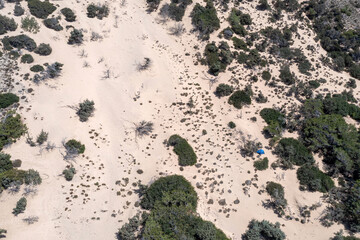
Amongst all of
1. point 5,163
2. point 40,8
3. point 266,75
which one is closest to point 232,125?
point 266,75

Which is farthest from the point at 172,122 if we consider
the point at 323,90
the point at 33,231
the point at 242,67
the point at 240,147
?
the point at 323,90

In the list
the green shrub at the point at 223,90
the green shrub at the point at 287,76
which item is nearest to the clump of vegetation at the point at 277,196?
the green shrub at the point at 223,90

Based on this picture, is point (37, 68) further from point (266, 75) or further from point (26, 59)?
point (266, 75)

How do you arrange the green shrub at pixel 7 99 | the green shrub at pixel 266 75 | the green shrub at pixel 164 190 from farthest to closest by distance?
1. the green shrub at pixel 266 75
2. the green shrub at pixel 7 99
3. the green shrub at pixel 164 190

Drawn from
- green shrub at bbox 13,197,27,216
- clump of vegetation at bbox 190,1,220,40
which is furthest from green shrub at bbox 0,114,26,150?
clump of vegetation at bbox 190,1,220,40

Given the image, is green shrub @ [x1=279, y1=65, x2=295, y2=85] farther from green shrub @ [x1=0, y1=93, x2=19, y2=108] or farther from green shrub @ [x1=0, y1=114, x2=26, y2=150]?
green shrub @ [x1=0, y1=93, x2=19, y2=108]

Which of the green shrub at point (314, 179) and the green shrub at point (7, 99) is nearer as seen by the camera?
the green shrub at point (314, 179)

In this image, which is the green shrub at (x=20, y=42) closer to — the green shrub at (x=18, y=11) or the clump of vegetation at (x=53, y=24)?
the clump of vegetation at (x=53, y=24)
